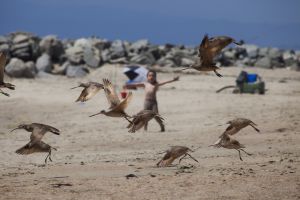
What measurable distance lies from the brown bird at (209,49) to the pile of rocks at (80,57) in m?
24.8

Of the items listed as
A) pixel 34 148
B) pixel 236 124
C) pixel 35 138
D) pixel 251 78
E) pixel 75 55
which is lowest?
pixel 34 148

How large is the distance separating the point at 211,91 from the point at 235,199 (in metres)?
19.3

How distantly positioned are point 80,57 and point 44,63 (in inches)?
111

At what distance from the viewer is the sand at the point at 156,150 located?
10.5 metres

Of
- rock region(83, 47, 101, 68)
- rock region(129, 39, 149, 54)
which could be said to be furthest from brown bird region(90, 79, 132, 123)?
rock region(129, 39, 149, 54)

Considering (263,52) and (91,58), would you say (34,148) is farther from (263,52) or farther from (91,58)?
(263,52)

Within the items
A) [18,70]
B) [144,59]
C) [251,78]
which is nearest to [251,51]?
[144,59]

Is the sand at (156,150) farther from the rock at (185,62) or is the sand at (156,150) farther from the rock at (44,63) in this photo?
the rock at (185,62)

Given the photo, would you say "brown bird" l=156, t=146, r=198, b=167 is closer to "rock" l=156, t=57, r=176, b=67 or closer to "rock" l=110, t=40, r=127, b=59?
"rock" l=156, t=57, r=176, b=67

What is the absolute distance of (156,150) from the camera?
49.6 feet

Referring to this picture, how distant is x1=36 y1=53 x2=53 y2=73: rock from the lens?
38.7 metres

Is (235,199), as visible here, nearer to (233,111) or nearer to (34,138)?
(34,138)

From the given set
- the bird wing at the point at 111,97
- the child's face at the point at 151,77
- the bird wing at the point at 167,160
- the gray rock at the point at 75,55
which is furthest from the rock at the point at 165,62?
the bird wing at the point at 111,97

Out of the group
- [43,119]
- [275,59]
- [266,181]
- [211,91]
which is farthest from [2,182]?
[275,59]
